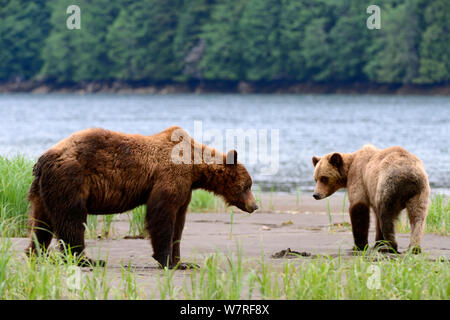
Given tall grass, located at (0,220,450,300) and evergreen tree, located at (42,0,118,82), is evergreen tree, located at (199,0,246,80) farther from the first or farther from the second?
tall grass, located at (0,220,450,300)

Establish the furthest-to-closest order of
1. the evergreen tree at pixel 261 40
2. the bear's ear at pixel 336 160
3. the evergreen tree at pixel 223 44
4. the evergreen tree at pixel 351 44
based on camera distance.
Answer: the evergreen tree at pixel 223 44, the evergreen tree at pixel 261 40, the evergreen tree at pixel 351 44, the bear's ear at pixel 336 160

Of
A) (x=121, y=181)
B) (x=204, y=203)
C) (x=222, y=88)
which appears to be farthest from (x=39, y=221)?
(x=222, y=88)

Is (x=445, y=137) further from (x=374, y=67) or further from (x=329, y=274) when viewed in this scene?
(x=374, y=67)

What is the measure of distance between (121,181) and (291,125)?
3638 centimetres

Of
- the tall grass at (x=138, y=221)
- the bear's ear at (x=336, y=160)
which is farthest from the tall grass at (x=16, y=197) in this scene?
the bear's ear at (x=336, y=160)

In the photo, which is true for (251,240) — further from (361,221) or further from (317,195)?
(361,221)

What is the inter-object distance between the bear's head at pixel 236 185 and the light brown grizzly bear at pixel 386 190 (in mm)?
1085

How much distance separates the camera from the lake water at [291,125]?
912 inches

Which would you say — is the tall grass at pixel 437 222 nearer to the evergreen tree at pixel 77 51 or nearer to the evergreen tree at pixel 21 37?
the evergreen tree at pixel 77 51

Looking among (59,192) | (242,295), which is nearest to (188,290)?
(242,295)

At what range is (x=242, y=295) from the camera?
16.8 feet

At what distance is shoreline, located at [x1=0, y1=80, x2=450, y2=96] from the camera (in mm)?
80500

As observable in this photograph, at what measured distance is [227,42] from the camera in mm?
91625

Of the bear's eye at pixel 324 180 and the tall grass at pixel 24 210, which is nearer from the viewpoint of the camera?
the bear's eye at pixel 324 180
